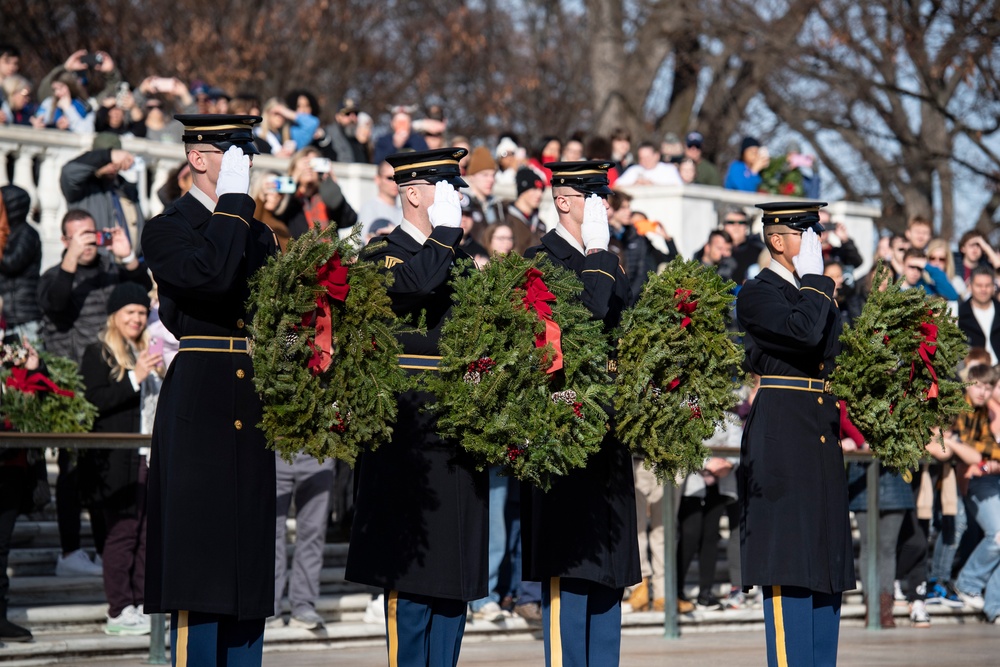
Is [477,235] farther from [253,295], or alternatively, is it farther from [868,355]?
[253,295]

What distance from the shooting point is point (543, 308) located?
261 inches

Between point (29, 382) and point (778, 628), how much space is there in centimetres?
418

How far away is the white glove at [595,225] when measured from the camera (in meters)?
Result: 7.27

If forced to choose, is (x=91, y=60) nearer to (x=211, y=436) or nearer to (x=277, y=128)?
(x=277, y=128)

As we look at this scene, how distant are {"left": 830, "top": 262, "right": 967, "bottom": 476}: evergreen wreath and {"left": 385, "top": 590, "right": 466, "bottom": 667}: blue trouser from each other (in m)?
2.11

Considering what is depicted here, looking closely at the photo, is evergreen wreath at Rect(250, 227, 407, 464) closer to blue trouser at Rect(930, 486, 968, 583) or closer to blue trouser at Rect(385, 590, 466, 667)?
blue trouser at Rect(385, 590, 466, 667)

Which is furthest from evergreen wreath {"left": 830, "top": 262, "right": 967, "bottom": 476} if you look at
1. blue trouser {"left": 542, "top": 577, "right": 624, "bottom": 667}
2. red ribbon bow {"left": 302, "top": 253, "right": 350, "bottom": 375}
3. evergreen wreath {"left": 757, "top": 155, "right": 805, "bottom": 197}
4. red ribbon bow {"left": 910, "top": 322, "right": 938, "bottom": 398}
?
evergreen wreath {"left": 757, "top": 155, "right": 805, "bottom": 197}

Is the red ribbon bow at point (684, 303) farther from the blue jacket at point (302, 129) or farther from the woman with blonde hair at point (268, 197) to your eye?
the blue jacket at point (302, 129)

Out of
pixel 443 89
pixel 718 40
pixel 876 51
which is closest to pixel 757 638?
pixel 876 51

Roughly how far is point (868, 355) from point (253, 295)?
298 cm

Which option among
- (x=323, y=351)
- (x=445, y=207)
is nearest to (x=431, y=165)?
(x=445, y=207)

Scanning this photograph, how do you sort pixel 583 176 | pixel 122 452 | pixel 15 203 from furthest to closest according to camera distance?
pixel 15 203, pixel 122 452, pixel 583 176

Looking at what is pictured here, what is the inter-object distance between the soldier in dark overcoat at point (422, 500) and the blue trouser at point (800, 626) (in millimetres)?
1440

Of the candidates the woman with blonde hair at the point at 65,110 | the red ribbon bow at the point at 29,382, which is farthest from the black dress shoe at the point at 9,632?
the woman with blonde hair at the point at 65,110
